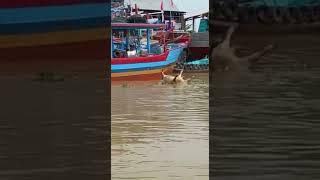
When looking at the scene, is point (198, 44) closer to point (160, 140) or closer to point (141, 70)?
point (141, 70)

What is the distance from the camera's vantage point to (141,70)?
70.3ft

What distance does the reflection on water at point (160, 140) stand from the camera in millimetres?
4941

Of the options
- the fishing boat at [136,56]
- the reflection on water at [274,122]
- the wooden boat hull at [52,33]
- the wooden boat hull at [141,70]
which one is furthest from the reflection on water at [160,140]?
the fishing boat at [136,56]

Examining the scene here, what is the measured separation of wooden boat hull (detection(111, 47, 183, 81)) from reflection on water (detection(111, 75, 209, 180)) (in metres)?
8.51

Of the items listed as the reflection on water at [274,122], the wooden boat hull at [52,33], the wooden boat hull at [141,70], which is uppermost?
the wooden boat hull at [52,33]

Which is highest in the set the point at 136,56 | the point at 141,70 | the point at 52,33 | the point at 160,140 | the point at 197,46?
the point at 52,33

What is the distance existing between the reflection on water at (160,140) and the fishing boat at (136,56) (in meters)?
8.80

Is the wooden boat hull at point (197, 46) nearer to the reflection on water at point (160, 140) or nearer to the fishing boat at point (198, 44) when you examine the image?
the fishing boat at point (198, 44)

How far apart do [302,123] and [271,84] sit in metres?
0.43

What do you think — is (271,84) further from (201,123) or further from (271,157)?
(201,123)

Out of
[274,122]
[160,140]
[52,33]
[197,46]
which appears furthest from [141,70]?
[52,33]

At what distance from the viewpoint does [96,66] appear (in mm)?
3705

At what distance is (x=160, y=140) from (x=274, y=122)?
157 centimetres

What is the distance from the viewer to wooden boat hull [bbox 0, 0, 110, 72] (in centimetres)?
356
